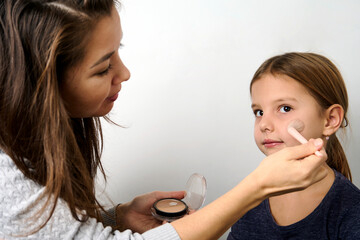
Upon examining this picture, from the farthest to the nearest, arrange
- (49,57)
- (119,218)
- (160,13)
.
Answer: (160,13) < (119,218) < (49,57)

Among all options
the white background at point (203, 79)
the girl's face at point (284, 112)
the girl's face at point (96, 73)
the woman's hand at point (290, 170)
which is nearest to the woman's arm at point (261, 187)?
the woman's hand at point (290, 170)

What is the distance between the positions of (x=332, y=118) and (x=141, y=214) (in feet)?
2.01

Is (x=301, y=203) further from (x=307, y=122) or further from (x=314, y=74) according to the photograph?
(x=314, y=74)

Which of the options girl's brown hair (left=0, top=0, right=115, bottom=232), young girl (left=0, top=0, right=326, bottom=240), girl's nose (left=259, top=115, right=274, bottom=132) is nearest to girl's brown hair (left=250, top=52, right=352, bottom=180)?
girl's nose (left=259, top=115, right=274, bottom=132)

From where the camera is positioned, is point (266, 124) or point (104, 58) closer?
point (104, 58)

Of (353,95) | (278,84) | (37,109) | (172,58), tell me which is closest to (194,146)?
(172,58)

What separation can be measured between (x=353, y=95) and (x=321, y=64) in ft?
0.95

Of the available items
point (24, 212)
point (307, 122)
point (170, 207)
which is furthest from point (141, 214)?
point (307, 122)

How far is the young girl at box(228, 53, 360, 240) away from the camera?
838 mm

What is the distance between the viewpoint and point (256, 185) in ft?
2.17

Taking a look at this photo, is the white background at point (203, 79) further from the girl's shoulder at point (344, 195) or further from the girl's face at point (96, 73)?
the girl's face at point (96, 73)

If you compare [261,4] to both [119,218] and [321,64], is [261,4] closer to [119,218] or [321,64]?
[321,64]

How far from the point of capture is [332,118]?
88 cm

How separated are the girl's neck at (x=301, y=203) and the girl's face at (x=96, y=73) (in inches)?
22.3
